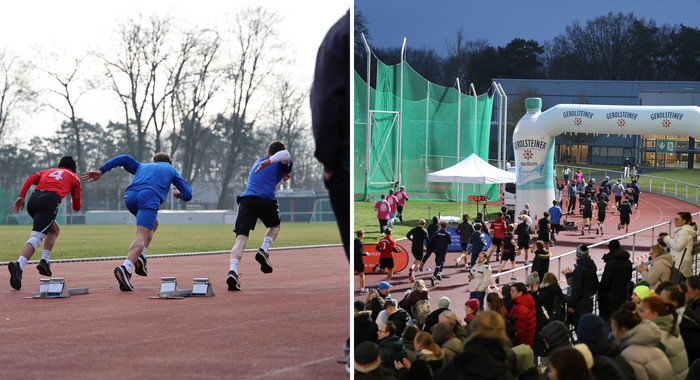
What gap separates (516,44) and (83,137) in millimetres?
36546

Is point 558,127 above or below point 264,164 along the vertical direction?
above

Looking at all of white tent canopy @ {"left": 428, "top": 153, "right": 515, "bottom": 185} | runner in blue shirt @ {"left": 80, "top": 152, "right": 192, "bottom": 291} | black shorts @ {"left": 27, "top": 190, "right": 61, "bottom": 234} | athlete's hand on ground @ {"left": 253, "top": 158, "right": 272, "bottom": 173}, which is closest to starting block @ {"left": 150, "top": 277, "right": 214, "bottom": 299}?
runner in blue shirt @ {"left": 80, "top": 152, "right": 192, "bottom": 291}

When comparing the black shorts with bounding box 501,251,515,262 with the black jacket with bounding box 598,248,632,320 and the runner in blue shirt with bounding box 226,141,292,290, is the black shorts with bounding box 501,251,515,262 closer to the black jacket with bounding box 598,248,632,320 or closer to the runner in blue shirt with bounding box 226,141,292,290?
the black jacket with bounding box 598,248,632,320

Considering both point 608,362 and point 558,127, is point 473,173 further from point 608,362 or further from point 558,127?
point 608,362

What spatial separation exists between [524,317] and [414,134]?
3.50 metres

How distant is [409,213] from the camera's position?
9.10 meters

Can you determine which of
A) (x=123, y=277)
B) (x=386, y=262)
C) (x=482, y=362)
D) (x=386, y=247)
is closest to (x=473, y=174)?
(x=386, y=247)

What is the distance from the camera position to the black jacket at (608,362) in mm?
3740

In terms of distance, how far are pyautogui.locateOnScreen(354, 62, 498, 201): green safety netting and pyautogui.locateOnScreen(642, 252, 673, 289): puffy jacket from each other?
7.42 feet

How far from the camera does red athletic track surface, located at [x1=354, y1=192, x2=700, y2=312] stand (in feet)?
23.5

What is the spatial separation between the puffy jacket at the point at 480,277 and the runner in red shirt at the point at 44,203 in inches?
154

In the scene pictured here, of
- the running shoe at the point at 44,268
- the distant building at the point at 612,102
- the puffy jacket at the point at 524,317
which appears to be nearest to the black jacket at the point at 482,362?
the puffy jacket at the point at 524,317

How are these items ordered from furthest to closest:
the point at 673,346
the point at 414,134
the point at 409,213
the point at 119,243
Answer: the point at 119,243
the point at 409,213
the point at 414,134
the point at 673,346

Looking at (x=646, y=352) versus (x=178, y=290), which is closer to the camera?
(x=646, y=352)
